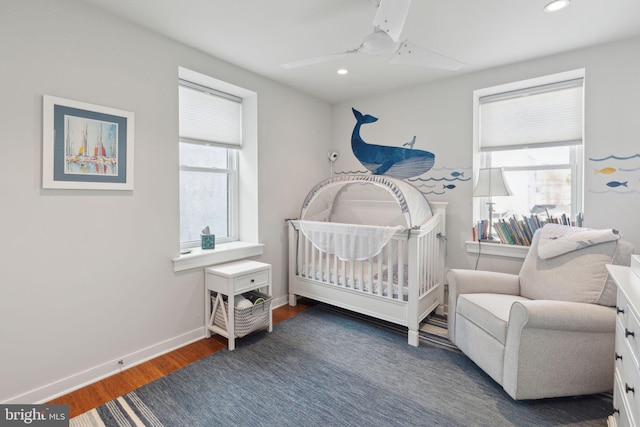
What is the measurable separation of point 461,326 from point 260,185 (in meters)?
2.22

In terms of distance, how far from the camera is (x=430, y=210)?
3162 millimetres

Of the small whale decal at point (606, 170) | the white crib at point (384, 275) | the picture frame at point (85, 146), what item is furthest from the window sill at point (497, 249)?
the picture frame at point (85, 146)

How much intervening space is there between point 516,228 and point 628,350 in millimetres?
1701

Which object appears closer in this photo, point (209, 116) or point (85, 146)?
point (85, 146)

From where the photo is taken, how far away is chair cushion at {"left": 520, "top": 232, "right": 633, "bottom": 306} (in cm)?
196

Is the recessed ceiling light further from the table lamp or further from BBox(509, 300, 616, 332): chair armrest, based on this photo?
BBox(509, 300, 616, 332): chair armrest

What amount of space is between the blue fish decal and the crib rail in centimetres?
68

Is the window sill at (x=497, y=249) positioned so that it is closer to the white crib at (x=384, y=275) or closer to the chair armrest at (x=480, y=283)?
the white crib at (x=384, y=275)

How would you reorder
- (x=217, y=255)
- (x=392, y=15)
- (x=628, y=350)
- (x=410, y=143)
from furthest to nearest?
(x=410, y=143), (x=217, y=255), (x=392, y=15), (x=628, y=350)

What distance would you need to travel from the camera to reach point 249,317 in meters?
2.54

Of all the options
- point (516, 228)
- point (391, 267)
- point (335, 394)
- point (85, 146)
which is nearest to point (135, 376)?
point (335, 394)

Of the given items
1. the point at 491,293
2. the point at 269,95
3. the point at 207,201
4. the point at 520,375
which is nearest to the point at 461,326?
the point at 491,293

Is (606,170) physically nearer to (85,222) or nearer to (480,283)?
(480,283)

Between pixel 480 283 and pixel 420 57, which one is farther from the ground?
pixel 420 57
